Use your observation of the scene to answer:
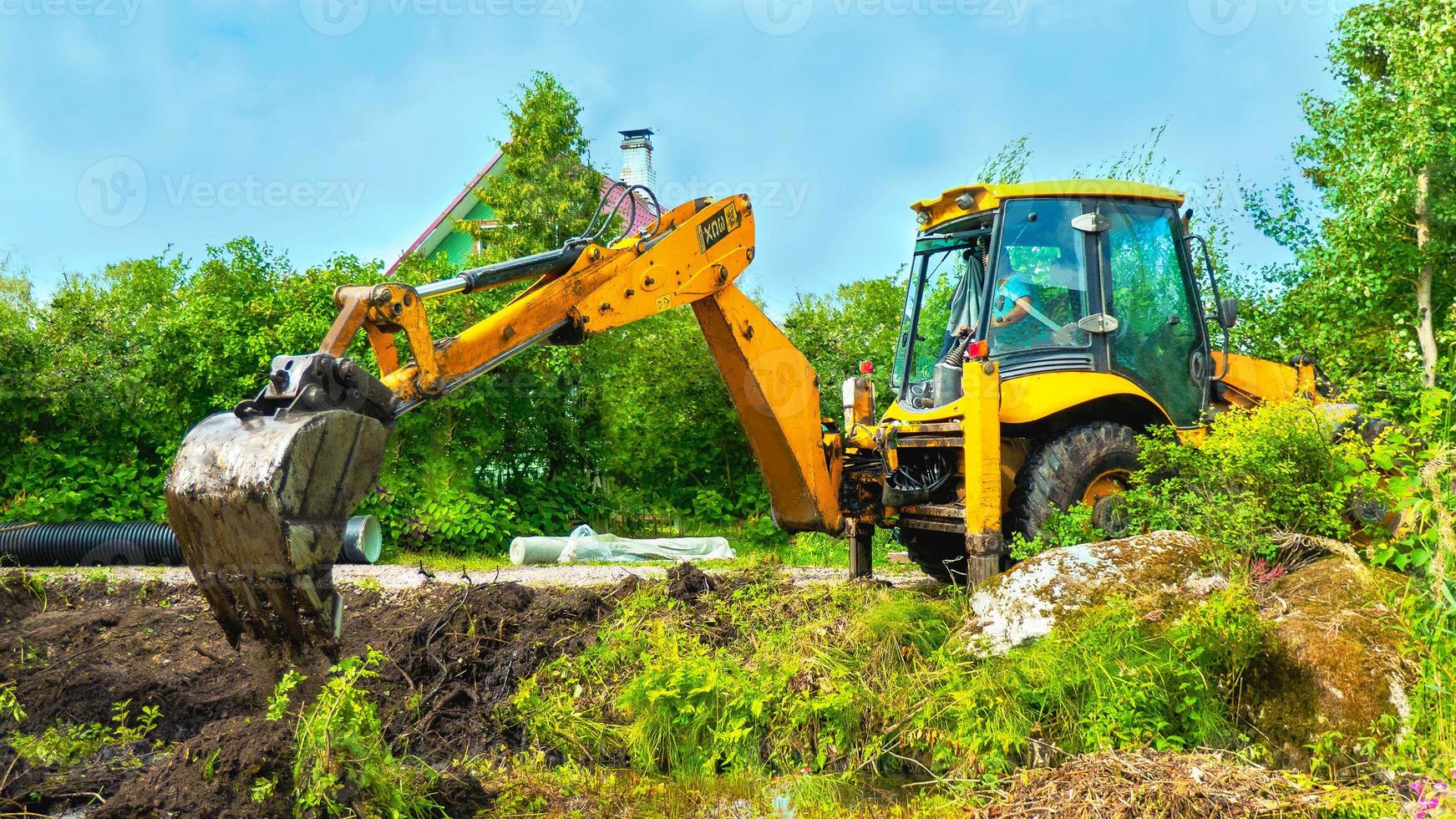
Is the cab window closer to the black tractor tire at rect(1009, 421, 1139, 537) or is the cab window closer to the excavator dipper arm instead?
the black tractor tire at rect(1009, 421, 1139, 537)

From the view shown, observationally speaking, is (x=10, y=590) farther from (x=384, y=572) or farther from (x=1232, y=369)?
(x=1232, y=369)

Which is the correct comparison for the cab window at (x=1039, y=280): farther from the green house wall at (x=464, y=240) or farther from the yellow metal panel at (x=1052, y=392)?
the green house wall at (x=464, y=240)

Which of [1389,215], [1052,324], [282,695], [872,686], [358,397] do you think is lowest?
[872,686]

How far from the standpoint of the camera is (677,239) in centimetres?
621

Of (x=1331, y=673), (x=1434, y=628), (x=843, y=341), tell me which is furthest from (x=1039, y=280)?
(x=843, y=341)

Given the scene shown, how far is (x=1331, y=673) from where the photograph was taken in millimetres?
4277

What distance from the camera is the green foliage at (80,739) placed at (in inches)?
176

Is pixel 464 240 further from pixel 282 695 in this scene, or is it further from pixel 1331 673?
pixel 1331 673

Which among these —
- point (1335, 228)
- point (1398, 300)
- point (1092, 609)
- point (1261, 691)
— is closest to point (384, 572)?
point (1092, 609)

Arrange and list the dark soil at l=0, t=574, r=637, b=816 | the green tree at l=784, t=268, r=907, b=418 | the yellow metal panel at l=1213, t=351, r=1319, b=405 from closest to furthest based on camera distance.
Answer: the dark soil at l=0, t=574, r=637, b=816
the yellow metal panel at l=1213, t=351, r=1319, b=405
the green tree at l=784, t=268, r=907, b=418

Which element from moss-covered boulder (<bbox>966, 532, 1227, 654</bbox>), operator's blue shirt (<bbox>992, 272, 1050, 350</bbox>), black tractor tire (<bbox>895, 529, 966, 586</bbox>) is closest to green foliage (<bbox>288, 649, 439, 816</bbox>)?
moss-covered boulder (<bbox>966, 532, 1227, 654</bbox>)

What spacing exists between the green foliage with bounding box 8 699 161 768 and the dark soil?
55mm

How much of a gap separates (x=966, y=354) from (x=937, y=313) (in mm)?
1431

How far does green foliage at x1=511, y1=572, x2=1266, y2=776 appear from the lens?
446 centimetres
